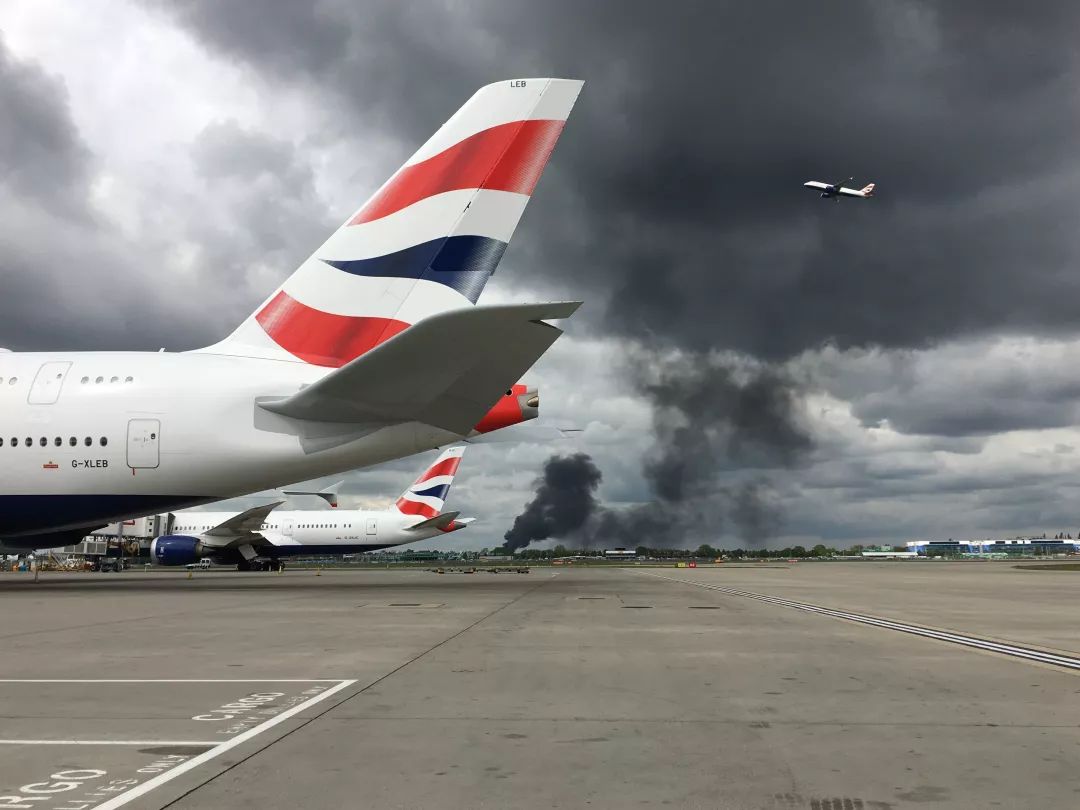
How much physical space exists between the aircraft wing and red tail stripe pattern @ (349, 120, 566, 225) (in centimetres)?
3211

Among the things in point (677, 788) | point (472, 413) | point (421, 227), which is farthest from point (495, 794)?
point (421, 227)

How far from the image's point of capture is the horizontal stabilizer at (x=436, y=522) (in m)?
57.8

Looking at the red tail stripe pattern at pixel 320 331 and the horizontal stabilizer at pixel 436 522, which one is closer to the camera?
the red tail stripe pattern at pixel 320 331

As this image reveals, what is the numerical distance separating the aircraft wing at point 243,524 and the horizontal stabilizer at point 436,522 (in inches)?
453

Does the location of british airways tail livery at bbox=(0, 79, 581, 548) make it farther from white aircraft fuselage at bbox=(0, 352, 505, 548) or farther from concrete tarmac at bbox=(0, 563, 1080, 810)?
concrete tarmac at bbox=(0, 563, 1080, 810)

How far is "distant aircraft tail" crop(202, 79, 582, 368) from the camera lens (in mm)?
20594

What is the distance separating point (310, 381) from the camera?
21.3 m

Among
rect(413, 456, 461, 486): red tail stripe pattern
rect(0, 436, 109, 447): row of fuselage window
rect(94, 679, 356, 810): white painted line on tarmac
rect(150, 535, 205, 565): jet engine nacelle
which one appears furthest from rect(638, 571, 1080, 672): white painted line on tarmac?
rect(413, 456, 461, 486): red tail stripe pattern

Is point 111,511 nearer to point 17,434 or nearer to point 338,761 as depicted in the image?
point 17,434

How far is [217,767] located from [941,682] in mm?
6224

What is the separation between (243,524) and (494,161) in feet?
119

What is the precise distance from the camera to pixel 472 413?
20.2m

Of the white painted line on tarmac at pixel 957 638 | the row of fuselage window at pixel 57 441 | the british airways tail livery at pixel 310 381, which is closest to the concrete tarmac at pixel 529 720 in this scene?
the white painted line on tarmac at pixel 957 638

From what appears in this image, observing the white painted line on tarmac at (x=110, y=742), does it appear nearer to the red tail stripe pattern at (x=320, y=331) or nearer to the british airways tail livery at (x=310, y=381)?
the british airways tail livery at (x=310, y=381)
